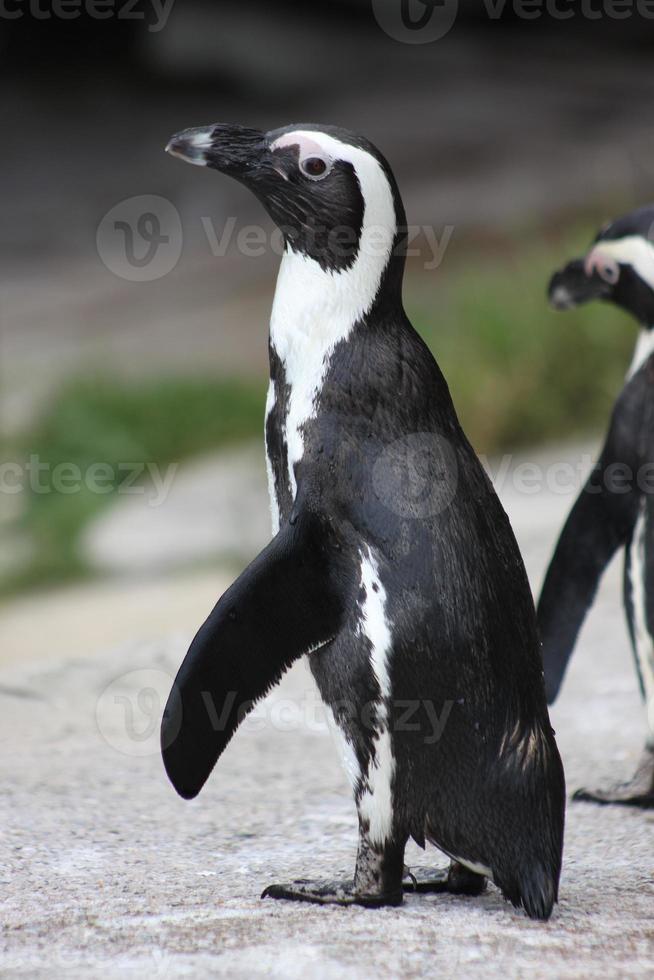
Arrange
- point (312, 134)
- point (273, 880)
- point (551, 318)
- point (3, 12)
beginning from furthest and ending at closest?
point (3, 12), point (551, 318), point (273, 880), point (312, 134)

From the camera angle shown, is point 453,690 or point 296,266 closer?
point 453,690

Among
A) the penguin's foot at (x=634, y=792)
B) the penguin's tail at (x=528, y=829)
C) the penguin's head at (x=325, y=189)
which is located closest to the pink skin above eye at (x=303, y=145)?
the penguin's head at (x=325, y=189)

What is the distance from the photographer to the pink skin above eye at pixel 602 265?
114 inches

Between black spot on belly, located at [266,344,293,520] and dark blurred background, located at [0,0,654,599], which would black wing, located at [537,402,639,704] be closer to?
black spot on belly, located at [266,344,293,520]

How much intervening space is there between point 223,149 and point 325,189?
175 mm

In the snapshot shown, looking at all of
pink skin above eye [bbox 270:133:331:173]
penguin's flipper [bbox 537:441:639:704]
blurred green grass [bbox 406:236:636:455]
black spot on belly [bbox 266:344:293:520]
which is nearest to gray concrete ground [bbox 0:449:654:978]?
penguin's flipper [bbox 537:441:639:704]

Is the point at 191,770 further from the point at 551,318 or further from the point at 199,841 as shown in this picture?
the point at 551,318

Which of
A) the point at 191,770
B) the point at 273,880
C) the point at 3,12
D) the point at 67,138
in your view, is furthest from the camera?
the point at 67,138

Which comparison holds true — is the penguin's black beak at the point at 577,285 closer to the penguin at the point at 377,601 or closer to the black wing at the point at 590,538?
the black wing at the point at 590,538

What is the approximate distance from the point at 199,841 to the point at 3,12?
951cm

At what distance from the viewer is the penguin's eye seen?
6.28 feet

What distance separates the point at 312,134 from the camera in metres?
1.93

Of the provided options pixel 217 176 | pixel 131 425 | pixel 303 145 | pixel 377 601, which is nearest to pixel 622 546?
pixel 377 601

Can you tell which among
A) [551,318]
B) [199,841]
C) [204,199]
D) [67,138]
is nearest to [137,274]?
[204,199]
